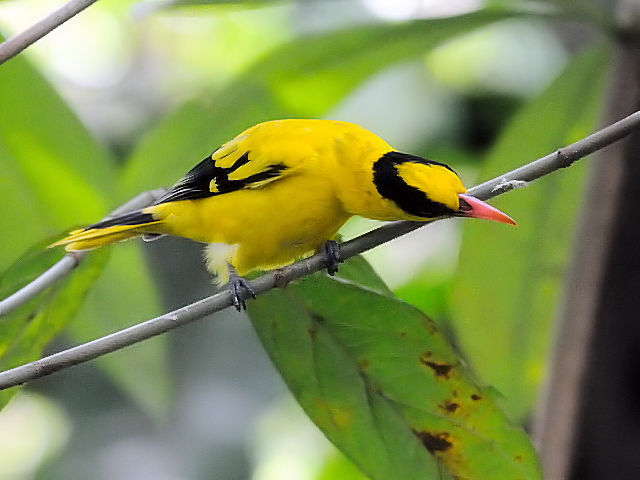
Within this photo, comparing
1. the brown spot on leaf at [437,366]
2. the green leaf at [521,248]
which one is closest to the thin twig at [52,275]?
the brown spot on leaf at [437,366]

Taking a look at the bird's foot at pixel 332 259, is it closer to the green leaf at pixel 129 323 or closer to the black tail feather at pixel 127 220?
the black tail feather at pixel 127 220

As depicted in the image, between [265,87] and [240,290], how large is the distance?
402 mm

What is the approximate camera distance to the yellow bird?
3.41 ft

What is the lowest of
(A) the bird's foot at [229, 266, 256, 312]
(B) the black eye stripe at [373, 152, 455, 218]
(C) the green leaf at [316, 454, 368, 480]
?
(C) the green leaf at [316, 454, 368, 480]

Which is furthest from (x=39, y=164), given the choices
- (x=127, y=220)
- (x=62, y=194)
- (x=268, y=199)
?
(x=268, y=199)

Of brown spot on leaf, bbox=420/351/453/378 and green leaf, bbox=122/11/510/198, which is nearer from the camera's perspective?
brown spot on leaf, bbox=420/351/453/378

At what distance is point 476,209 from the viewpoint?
789mm

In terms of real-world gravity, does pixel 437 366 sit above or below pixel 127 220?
below

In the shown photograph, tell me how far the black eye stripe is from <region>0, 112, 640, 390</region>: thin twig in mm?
42

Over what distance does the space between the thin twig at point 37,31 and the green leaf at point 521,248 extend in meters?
0.82

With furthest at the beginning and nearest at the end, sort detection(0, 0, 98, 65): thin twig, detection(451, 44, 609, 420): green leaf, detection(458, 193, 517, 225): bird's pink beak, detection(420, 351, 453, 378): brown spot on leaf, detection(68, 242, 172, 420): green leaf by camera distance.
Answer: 1. detection(451, 44, 609, 420): green leaf
2. detection(68, 242, 172, 420): green leaf
3. detection(420, 351, 453, 378): brown spot on leaf
4. detection(458, 193, 517, 225): bird's pink beak
5. detection(0, 0, 98, 65): thin twig

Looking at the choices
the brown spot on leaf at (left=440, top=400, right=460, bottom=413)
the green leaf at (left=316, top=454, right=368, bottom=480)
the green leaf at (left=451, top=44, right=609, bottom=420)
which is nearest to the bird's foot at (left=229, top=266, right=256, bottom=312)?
the brown spot on leaf at (left=440, top=400, right=460, bottom=413)

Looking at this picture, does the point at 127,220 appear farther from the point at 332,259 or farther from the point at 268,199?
the point at 332,259

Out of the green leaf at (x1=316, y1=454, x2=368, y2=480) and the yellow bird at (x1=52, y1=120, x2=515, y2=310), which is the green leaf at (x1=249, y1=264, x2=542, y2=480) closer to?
the yellow bird at (x1=52, y1=120, x2=515, y2=310)
